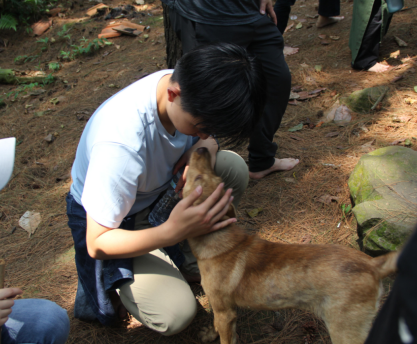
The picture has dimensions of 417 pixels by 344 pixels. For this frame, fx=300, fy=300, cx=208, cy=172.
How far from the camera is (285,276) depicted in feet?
6.34

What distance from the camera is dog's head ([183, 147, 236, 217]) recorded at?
2.19 m

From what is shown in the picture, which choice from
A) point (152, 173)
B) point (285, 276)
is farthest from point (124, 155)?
point (285, 276)

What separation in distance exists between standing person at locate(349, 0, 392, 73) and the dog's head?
4.18 meters

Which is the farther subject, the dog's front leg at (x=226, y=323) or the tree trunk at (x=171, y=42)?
the tree trunk at (x=171, y=42)

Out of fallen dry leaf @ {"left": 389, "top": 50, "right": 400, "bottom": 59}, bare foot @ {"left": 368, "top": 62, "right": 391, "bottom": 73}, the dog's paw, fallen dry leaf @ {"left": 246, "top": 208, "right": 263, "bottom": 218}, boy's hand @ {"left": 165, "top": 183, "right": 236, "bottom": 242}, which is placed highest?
fallen dry leaf @ {"left": 389, "top": 50, "right": 400, "bottom": 59}

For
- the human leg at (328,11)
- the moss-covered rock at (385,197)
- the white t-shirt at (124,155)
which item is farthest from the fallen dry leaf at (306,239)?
the human leg at (328,11)

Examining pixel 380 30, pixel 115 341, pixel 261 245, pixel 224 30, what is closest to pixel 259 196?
pixel 261 245

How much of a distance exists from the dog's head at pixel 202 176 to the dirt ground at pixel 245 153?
112 cm

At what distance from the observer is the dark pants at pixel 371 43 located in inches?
189

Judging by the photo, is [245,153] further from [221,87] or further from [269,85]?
[221,87]

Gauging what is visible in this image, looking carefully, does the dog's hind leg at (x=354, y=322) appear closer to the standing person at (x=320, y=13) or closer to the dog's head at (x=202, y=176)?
the dog's head at (x=202, y=176)

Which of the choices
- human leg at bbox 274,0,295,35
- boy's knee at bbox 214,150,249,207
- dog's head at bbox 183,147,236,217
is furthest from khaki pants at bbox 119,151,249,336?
human leg at bbox 274,0,295,35

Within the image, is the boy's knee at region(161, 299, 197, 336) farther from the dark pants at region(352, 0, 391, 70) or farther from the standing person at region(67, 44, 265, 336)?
the dark pants at region(352, 0, 391, 70)

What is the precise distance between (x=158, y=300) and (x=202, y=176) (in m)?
0.94
